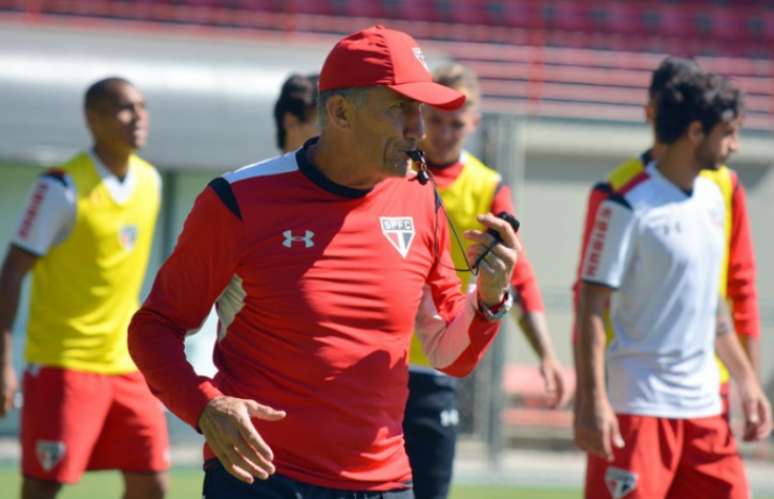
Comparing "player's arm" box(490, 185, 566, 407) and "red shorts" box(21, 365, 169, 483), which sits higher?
"player's arm" box(490, 185, 566, 407)

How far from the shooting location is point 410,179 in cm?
415

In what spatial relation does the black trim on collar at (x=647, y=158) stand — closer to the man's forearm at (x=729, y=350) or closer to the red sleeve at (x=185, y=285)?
the man's forearm at (x=729, y=350)

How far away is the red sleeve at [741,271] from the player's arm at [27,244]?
294 cm

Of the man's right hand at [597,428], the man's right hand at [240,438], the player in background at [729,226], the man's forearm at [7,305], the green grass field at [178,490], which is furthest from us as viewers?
the green grass field at [178,490]

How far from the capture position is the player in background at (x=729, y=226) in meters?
5.54

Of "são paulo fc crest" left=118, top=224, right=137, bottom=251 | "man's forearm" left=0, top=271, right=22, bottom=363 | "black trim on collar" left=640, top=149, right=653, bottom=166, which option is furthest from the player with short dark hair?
"são paulo fc crest" left=118, top=224, right=137, bottom=251

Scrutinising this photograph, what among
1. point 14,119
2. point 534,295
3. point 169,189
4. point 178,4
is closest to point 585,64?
point 178,4

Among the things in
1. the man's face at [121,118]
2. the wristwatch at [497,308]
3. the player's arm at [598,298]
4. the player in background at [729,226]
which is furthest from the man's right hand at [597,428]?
the man's face at [121,118]

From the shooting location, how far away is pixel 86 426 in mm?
6586

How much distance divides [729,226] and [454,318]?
193 centimetres

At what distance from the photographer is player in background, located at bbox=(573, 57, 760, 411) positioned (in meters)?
5.54

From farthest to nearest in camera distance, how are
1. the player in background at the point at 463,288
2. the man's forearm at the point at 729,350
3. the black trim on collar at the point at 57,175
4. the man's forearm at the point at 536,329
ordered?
1. the black trim on collar at the point at 57,175
2. the man's forearm at the point at 536,329
3. the player in background at the point at 463,288
4. the man's forearm at the point at 729,350

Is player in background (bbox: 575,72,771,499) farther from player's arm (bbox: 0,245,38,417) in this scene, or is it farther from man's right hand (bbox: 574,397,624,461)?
player's arm (bbox: 0,245,38,417)

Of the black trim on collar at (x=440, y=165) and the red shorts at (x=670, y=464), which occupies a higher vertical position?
the black trim on collar at (x=440, y=165)
